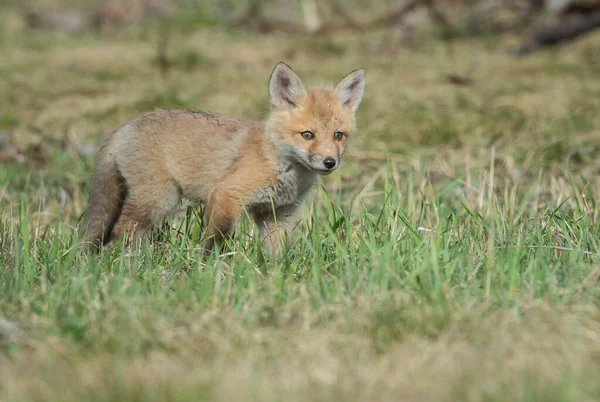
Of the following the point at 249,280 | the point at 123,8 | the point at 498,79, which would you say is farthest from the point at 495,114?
the point at 123,8

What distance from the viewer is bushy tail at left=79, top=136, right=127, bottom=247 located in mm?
5008

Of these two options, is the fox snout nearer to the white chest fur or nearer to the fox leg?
the white chest fur

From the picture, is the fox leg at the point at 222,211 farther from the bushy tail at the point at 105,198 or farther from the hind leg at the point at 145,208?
the bushy tail at the point at 105,198

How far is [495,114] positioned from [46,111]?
438 cm

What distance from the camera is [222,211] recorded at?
4.61 metres

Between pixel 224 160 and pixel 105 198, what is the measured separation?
30.8 inches

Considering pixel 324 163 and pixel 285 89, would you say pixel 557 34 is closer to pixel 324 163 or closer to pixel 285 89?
pixel 285 89

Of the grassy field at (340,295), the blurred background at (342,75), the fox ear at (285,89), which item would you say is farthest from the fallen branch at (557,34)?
the fox ear at (285,89)

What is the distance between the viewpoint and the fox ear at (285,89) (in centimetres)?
490

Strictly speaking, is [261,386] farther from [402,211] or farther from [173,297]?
[402,211]

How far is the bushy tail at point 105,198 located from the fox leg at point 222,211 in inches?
29.3

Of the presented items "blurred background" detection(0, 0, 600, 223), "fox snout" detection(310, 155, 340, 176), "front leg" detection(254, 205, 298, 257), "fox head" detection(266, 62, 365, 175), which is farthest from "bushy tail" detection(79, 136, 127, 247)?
"fox snout" detection(310, 155, 340, 176)

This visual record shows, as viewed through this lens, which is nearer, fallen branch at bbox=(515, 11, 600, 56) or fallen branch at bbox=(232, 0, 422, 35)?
fallen branch at bbox=(515, 11, 600, 56)

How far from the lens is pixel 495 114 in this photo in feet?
26.0
